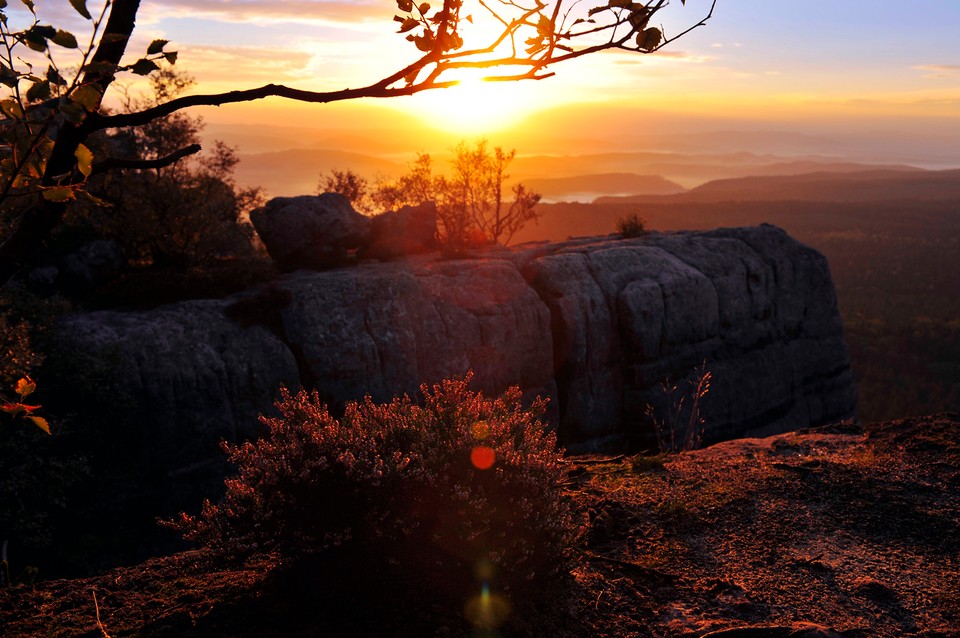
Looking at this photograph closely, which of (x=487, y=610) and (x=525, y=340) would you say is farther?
(x=525, y=340)

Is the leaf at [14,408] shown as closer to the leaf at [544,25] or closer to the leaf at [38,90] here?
the leaf at [38,90]

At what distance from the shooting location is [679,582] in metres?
6.76

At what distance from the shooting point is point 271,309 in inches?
711

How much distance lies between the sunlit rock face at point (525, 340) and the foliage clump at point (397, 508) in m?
10.5

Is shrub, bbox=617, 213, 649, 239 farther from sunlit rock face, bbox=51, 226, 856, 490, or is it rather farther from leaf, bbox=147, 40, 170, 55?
leaf, bbox=147, 40, 170, 55

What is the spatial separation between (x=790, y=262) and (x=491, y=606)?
27.0m

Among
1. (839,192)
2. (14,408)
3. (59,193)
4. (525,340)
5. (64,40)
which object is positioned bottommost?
(525,340)

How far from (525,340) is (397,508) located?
14593 millimetres

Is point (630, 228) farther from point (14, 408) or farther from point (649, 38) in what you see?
point (14, 408)

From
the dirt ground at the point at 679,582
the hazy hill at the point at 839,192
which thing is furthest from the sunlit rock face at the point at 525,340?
the hazy hill at the point at 839,192

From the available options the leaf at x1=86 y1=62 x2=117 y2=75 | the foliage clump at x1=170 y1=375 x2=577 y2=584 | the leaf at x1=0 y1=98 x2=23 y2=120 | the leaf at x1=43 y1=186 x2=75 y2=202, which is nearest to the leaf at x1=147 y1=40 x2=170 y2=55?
the leaf at x1=86 y1=62 x2=117 y2=75

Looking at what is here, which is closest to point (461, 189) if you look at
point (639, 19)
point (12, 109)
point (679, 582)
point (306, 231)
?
point (306, 231)

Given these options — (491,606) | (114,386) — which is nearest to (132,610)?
(491,606)

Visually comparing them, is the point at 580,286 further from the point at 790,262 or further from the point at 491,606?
the point at 491,606
